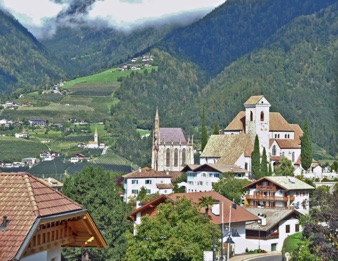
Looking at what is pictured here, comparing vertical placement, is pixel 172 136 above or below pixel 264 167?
above

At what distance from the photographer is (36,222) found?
11977mm

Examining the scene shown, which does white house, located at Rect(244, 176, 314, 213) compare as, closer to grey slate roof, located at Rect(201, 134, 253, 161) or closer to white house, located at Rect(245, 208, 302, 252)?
white house, located at Rect(245, 208, 302, 252)

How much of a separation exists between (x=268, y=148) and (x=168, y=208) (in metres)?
76.7

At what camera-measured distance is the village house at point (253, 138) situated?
127 meters

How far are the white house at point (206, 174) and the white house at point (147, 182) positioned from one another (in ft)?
36.6

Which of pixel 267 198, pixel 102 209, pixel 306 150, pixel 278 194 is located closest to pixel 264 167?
pixel 306 150

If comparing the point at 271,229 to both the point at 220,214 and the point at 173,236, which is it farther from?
the point at 173,236

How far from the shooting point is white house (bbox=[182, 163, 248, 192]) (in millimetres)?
114688

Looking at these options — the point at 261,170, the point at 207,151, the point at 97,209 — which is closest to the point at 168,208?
the point at 97,209

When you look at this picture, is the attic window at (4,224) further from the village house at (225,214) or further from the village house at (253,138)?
the village house at (253,138)

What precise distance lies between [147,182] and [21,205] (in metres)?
123

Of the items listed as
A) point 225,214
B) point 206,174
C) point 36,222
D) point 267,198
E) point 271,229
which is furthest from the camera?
point 206,174

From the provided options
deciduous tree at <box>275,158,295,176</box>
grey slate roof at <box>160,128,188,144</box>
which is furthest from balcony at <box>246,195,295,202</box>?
grey slate roof at <box>160,128,188,144</box>

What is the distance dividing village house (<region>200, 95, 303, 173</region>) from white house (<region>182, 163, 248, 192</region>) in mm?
6475
